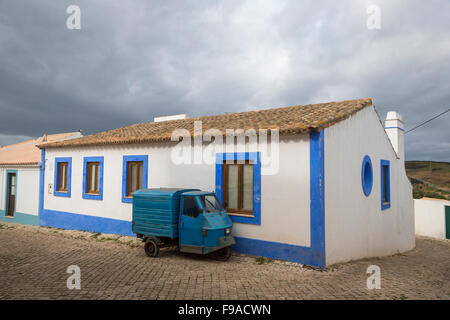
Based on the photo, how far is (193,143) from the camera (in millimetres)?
8898

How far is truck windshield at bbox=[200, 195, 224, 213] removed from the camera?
7020 millimetres

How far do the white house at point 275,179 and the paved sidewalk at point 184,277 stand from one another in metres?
0.82

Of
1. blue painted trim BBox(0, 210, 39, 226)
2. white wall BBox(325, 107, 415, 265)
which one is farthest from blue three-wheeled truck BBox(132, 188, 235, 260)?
blue painted trim BBox(0, 210, 39, 226)

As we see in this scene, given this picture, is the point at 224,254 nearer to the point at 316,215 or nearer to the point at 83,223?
the point at 316,215

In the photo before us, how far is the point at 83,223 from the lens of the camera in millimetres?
11289

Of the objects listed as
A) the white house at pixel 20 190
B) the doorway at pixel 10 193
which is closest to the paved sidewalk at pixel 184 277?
the white house at pixel 20 190

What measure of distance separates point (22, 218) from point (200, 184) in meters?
10.6

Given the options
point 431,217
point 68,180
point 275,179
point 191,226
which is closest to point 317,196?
point 275,179

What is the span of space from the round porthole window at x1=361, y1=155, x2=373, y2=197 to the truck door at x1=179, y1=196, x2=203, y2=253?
514 centimetres

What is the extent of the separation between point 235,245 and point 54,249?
5.28m

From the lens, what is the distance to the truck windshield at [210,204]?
7020 mm
